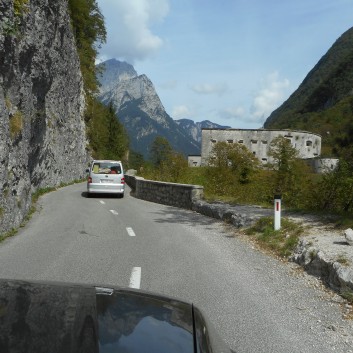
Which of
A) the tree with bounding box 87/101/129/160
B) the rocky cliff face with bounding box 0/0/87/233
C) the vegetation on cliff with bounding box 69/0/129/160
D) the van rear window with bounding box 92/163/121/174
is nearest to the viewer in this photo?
the rocky cliff face with bounding box 0/0/87/233

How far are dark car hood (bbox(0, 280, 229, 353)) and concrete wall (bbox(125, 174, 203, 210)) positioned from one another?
14327 mm

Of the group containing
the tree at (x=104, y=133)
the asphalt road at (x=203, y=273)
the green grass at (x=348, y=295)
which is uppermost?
the tree at (x=104, y=133)

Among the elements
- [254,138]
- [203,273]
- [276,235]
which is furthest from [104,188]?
[254,138]

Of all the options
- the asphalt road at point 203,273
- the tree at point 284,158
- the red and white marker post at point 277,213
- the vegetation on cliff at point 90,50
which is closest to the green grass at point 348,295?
the asphalt road at point 203,273

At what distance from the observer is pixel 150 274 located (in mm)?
6727

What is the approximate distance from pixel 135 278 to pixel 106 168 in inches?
651

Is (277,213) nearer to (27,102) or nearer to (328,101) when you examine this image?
(27,102)

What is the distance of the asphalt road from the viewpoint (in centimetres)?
460

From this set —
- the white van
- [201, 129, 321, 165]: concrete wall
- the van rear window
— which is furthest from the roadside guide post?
[201, 129, 321, 165]: concrete wall

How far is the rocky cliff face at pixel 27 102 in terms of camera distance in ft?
37.8

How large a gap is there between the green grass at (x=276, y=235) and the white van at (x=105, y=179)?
12.0 meters

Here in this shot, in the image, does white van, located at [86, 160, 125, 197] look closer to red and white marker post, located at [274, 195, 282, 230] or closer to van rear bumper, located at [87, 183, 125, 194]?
van rear bumper, located at [87, 183, 125, 194]

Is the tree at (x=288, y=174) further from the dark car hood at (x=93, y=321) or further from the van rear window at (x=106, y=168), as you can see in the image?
the dark car hood at (x=93, y=321)

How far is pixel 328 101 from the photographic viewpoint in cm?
15275
